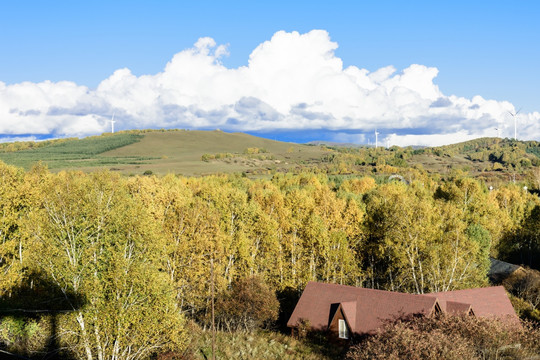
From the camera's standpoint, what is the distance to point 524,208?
95.2 meters

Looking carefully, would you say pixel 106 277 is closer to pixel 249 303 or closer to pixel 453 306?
pixel 249 303

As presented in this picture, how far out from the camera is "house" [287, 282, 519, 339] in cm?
3853

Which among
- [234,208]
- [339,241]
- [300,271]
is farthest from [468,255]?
[234,208]

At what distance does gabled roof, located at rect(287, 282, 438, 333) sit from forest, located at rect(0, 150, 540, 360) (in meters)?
4.37

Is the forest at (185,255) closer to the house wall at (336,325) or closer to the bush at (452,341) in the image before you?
the house wall at (336,325)

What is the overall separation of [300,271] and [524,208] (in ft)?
213

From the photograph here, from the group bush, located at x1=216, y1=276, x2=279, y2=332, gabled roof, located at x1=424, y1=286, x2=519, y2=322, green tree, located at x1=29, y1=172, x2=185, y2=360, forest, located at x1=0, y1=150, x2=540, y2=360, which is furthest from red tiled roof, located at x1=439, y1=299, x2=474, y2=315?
green tree, located at x1=29, y1=172, x2=185, y2=360

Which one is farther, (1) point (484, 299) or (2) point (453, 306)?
(1) point (484, 299)

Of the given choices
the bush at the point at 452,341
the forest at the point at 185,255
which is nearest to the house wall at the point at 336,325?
the forest at the point at 185,255

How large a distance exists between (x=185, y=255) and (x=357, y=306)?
1915 cm

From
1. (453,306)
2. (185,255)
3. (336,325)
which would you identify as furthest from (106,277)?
(453,306)

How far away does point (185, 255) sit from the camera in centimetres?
4728

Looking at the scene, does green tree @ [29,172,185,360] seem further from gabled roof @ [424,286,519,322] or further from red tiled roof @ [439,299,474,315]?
gabled roof @ [424,286,519,322]

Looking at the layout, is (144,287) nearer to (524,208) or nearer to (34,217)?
(34,217)
